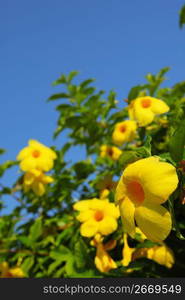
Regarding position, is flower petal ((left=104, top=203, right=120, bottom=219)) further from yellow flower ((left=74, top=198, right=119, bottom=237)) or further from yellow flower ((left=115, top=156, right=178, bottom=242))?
yellow flower ((left=115, top=156, right=178, bottom=242))

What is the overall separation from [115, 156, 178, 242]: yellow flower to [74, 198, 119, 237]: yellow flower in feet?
2.18

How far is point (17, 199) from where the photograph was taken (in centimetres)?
260

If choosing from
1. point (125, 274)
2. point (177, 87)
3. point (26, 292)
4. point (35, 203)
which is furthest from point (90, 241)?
point (177, 87)

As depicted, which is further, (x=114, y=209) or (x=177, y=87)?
(x=177, y=87)

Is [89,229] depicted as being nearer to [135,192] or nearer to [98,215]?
[98,215]

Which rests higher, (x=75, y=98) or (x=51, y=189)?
(x=75, y=98)

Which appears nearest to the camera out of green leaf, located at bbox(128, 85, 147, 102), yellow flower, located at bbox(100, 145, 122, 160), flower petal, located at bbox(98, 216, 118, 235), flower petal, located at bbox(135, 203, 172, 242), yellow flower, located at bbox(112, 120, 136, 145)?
flower petal, located at bbox(135, 203, 172, 242)

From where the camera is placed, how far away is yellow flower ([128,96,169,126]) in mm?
1586

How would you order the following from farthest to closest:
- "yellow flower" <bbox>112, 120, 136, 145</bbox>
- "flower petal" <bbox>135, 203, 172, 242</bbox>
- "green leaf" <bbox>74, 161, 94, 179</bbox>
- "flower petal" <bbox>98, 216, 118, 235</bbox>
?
"green leaf" <bbox>74, 161, 94, 179</bbox>
"yellow flower" <bbox>112, 120, 136, 145</bbox>
"flower petal" <bbox>98, 216, 118, 235</bbox>
"flower petal" <bbox>135, 203, 172, 242</bbox>

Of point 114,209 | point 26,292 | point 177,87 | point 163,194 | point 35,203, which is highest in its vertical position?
point 177,87

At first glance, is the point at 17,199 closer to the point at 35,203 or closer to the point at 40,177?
the point at 35,203

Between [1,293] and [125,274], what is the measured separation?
0.53 metres

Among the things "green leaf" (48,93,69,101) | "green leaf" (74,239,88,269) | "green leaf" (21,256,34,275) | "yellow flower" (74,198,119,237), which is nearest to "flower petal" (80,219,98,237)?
"yellow flower" (74,198,119,237)

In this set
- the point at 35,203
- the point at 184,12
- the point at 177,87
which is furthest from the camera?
the point at 35,203
